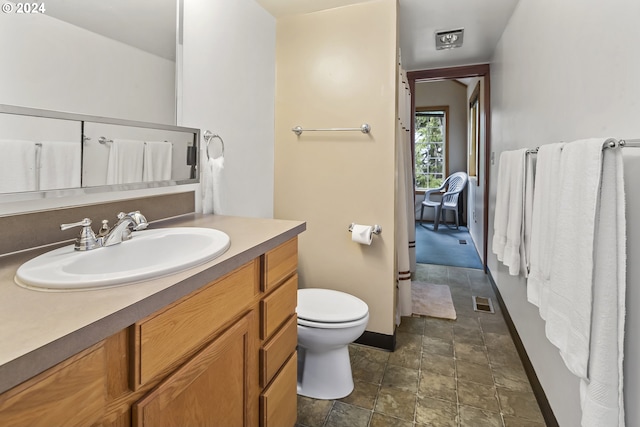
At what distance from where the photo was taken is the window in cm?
646

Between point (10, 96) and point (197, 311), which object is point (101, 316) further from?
point (10, 96)

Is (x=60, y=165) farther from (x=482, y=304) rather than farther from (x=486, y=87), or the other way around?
(x=486, y=87)

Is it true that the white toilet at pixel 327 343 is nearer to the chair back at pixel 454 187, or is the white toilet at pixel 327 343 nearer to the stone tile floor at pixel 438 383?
the stone tile floor at pixel 438 383

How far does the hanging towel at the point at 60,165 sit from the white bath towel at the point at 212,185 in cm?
56

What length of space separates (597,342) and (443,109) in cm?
611

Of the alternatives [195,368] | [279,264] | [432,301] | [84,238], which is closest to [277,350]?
[279,264]

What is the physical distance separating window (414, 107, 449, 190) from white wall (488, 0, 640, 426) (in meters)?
4.13

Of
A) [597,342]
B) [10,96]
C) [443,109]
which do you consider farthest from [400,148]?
[443,109]

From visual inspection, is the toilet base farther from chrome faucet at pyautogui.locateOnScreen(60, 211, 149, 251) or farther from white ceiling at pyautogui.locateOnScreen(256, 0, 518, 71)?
white ceiling at pyautogui.locateOnScreen(256, 0, 518, 71)

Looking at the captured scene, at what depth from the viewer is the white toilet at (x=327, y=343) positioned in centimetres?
160

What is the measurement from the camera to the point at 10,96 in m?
0.89

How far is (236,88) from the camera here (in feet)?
6.07

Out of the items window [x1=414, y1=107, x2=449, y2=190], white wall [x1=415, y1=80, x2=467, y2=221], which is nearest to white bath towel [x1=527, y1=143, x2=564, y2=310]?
white wall [x1=415, y1=80, x2=467, y2=221]

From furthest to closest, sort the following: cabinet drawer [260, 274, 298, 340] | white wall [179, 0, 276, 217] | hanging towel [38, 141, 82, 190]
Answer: white wall [179, 0, 276, 217] < cabinet drawer [260, 274, 298, 340] < hanging towel [38, 141, 82, 190]
